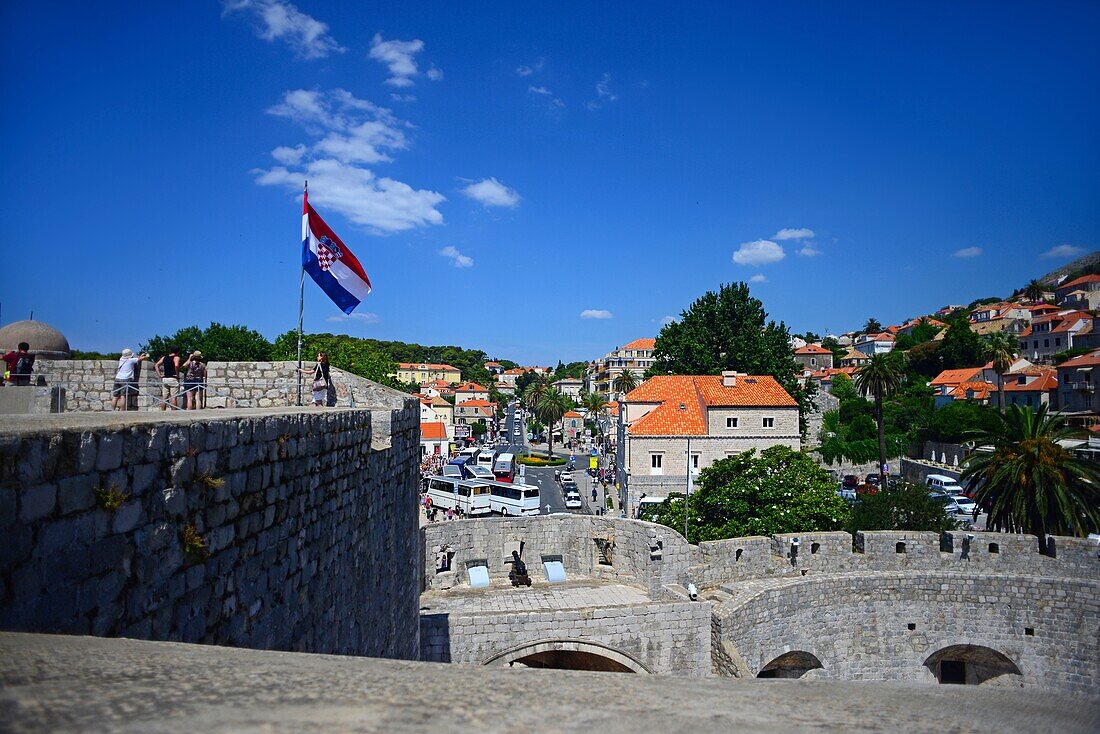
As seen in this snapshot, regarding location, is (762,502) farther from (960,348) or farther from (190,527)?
(960,348)

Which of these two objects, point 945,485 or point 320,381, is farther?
point 945,485

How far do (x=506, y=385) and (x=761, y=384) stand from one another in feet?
415

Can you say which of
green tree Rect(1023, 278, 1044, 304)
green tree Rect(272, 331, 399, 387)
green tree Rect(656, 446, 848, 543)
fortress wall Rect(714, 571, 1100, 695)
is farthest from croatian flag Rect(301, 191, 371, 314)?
green tree Rect(1023, 278, 1044, 304)

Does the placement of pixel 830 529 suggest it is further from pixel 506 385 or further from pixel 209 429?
pixel 506 385

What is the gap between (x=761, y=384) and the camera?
35.2 m

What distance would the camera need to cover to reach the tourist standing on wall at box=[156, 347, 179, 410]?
25.6ft

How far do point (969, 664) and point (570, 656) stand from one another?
1132 cm

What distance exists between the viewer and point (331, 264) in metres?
9.52

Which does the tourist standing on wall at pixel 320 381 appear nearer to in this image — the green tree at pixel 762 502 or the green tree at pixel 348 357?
the green tree at pixel 762 502

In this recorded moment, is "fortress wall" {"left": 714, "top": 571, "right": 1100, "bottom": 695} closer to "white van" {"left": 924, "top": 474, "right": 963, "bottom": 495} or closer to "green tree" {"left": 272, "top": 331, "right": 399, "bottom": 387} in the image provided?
"white van" {"left": 924, "top": 474, "right": 963, "bottom": 495}

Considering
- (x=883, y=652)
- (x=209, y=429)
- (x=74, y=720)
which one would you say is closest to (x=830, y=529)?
(x=883, y=652)

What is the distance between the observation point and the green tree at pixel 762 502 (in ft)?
65.9

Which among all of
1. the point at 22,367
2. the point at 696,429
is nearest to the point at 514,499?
the point at 696,429

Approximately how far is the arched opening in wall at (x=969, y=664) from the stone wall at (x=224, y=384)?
15726 mm
